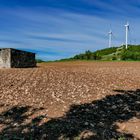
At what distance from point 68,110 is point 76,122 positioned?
1603mm

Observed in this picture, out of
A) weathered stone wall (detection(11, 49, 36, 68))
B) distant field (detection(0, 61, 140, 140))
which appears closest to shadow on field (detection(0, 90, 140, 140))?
distant field (detection(0, 61, 140, 140))

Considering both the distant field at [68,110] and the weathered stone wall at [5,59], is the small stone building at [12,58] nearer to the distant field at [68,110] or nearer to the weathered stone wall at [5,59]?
the weathered stone wall at [5,59]

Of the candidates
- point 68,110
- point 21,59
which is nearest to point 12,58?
point 21,59

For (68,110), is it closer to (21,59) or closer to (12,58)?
(12,58)

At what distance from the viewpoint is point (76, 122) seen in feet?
53.1

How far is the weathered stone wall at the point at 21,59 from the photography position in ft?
120

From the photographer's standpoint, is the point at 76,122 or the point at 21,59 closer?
the point at 76,122

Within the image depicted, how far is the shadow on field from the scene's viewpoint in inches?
590

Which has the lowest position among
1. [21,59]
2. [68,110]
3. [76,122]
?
[76,122]

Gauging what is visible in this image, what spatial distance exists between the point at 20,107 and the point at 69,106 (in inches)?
89.4

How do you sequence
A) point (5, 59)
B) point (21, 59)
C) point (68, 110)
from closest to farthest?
point (68, 110)
point (5, 59)
point (21, 59)

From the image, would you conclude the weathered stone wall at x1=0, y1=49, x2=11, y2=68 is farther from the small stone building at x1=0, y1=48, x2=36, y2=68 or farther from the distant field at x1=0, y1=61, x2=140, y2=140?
the distant field at x1=0, y1=61, x2=140, y2=140

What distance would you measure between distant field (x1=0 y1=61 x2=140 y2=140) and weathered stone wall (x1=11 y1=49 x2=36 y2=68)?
11.6 metres

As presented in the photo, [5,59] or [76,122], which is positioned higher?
[5,59]
